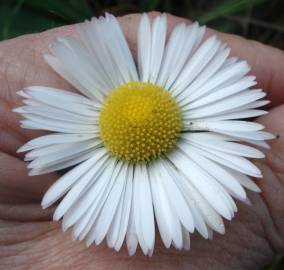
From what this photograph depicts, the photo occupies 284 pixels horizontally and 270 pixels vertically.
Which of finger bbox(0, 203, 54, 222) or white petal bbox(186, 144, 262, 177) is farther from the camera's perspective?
finger bbox(0, 203, 54, 222)

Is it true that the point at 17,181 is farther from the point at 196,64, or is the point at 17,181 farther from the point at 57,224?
the point at 196,64

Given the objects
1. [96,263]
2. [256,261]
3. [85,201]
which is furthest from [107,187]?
[256,261]

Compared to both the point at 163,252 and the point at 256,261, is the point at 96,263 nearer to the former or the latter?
the point at 163,252

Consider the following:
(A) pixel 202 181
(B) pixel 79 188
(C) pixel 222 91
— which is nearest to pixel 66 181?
(B) pixel 79 188

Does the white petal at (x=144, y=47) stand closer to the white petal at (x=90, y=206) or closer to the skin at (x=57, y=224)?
the skin at (x=57, y=224)

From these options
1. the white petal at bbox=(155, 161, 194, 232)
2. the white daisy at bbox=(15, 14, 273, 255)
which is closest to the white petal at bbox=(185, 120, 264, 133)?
the white daisy at bbox=(15, 14, 273, 255)

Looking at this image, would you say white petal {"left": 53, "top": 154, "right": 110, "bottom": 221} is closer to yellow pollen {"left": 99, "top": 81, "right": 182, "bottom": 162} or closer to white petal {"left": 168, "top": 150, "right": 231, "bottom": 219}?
yellow pollen {"left": 99, "top": 81, "right": 182, "bottom": 162}
